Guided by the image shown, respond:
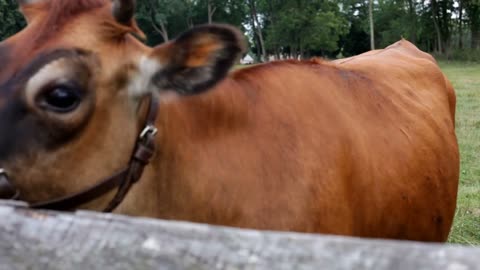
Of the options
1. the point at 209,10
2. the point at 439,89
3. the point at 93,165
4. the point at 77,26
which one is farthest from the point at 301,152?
the point at 209,10

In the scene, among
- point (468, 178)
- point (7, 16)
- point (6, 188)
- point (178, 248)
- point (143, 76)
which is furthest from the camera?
point (7, 16)

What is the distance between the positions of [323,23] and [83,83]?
5611 centimetres

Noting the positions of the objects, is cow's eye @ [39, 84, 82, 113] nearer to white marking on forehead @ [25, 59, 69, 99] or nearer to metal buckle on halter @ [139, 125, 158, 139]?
white marking on forehead @ [25, 59, 69, 99]

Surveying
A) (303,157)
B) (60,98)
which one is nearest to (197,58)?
(60,98)

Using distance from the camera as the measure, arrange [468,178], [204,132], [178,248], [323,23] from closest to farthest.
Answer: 1. [178,248]
2. [204,132]
3. [468,178]
4. [323,23]

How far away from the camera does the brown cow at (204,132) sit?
8.12 ft

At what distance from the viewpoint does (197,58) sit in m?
2.67

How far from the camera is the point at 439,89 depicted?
4973 mm

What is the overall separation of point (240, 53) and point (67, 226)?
4.87 feet

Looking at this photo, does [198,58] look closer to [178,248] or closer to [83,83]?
[83,83]

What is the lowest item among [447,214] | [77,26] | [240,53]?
[447,214]

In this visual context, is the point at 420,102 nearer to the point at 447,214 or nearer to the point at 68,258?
the point at 447,214

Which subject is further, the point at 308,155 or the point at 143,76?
the point at 308,155

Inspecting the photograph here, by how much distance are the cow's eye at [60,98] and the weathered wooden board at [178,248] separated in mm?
1041
